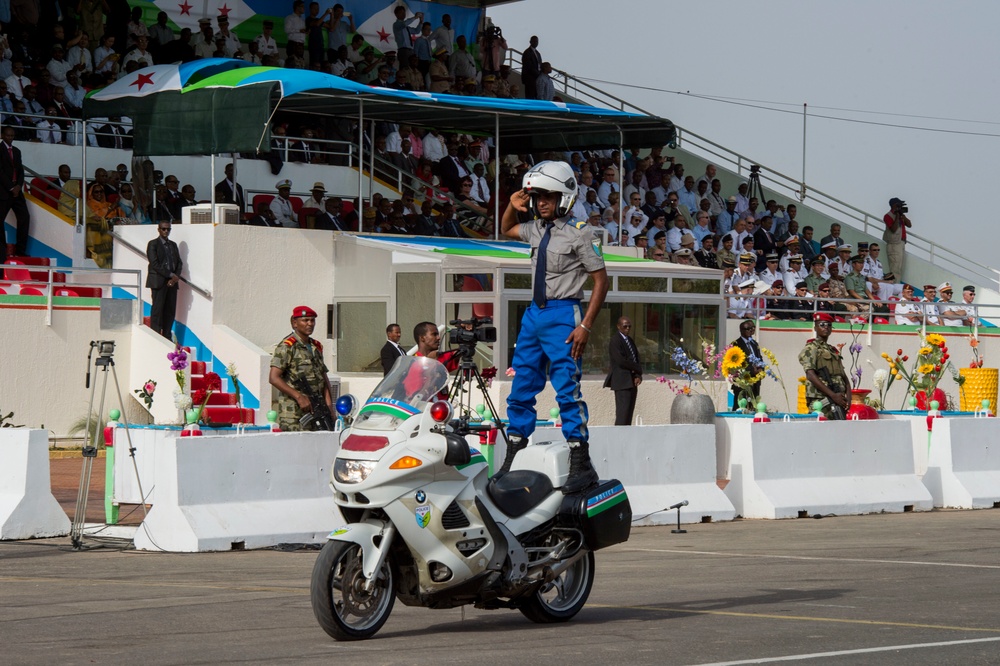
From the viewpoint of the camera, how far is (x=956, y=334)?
108 ft

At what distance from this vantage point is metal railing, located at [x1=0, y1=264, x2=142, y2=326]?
901 inches

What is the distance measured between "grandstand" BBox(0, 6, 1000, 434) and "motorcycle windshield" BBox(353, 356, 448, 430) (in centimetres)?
1437

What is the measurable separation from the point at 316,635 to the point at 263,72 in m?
16.6

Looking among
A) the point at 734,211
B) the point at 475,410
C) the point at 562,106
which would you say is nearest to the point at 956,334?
the point at 734,211

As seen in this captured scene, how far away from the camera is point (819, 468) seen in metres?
17.4

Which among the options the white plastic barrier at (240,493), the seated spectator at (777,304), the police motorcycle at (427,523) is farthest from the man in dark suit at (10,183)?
the police motorcycle at (427,523)

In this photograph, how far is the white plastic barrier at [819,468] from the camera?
55.7ft

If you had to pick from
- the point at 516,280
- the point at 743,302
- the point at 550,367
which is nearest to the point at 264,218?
the point at 516,280

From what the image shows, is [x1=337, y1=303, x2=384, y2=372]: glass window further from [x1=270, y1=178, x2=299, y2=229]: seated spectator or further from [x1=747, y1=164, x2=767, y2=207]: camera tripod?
[x1=747, y1=164, x2=767, y2=207]: camera tripod

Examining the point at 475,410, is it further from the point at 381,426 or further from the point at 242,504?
the point at 381,426

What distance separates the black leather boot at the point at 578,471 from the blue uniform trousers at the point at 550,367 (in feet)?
0.20

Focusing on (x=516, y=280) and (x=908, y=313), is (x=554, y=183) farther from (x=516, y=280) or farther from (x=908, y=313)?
(x=908, y=313)

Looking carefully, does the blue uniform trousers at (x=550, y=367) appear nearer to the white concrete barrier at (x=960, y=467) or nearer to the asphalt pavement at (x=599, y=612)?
the asphalt pavement at (x=599, y=612)

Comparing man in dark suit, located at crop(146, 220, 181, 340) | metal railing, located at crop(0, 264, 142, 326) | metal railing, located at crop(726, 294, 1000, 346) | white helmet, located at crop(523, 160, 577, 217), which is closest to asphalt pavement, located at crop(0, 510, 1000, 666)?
white helmet, located at crop(523, 160, 577, 217)
